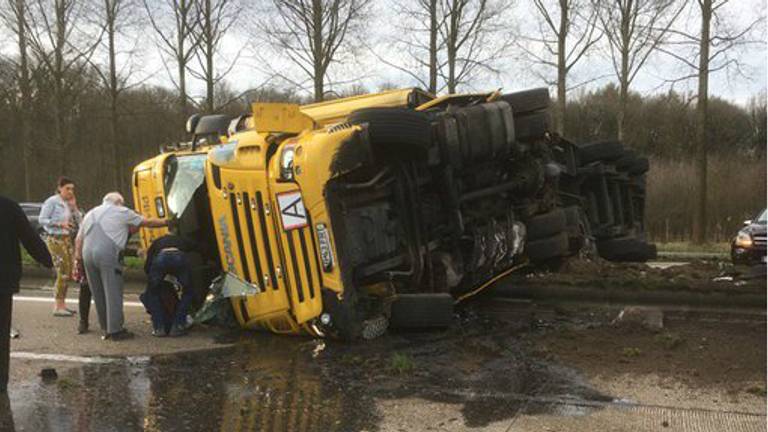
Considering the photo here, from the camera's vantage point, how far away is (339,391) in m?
4.89

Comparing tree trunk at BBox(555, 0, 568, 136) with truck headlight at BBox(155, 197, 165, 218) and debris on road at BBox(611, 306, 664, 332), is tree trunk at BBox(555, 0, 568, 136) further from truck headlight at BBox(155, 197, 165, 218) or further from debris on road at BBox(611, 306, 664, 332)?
truck headlight at BBox(155, 197, 165, 218)

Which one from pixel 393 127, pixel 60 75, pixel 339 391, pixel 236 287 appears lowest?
pixel 339 391

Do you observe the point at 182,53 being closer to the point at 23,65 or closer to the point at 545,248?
the point at 23,65

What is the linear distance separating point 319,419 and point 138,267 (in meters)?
6.67

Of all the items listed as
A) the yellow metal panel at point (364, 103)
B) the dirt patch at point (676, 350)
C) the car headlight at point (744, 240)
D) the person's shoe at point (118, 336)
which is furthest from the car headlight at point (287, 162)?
the car headlight at point (744, 240)

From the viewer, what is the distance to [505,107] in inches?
269

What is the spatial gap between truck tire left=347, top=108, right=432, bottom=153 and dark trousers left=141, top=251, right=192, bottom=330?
205cm

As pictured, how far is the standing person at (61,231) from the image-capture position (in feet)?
25.6

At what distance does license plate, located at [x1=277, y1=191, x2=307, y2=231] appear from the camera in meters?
5.59

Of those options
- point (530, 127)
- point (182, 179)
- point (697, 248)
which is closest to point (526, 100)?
point (530, 127)

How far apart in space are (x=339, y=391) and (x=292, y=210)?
1.48 meters

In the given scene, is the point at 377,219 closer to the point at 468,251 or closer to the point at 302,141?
the point at 302,141

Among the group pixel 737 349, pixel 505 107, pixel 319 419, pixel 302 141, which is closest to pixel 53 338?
pixel 302 141

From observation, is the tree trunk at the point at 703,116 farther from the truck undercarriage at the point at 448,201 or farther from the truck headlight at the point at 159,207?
the truck headlight at the point at 159,207
